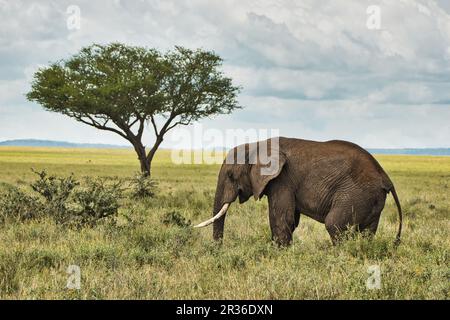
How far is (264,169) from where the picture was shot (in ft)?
31.2

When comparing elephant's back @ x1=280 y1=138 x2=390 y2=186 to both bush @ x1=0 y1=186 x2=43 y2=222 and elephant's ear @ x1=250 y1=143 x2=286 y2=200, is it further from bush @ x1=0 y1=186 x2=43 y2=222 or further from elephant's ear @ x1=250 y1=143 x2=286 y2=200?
bush @ x1=0 y1=186 x2=43 y2=222

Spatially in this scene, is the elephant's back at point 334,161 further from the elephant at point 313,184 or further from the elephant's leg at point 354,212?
the elephant's leg at point 354,212

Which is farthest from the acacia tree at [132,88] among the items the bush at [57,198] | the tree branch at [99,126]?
the bush at [57,198]

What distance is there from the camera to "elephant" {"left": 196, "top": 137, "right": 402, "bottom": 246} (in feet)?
29.9

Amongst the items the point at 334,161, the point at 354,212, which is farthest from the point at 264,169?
the point at 354,212

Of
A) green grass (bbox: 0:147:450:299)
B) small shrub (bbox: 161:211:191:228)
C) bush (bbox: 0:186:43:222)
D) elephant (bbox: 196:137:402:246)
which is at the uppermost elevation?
elephant (bbox: 196:137:402:246)

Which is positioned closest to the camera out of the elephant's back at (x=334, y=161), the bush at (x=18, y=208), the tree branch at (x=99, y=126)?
the elephant's back at (x=334, y=161)

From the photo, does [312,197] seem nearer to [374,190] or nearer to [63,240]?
[374,190]

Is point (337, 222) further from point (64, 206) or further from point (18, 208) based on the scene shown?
point (18, 208)

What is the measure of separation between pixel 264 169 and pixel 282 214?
0.78 meters

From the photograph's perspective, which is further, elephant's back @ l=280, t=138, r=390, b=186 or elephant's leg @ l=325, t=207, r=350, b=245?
elephant's back @ l=280, t=138, r=390, b=186

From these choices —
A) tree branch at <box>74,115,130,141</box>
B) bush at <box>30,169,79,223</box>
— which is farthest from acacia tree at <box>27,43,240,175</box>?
bush at <box>30,169,79,223</box>

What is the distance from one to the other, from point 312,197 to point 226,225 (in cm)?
381

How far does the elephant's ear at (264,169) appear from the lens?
30.8 feet
